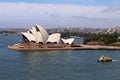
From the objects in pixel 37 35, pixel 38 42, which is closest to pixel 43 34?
pixel 37 35

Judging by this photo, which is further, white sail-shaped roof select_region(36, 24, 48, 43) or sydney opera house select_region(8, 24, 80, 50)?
white sail-shaped roof select_region(36, 24, 48, 43)

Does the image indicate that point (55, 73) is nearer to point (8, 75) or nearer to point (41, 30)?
point (8, 75)

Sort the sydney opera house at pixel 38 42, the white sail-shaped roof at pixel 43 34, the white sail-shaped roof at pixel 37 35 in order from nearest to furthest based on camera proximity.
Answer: the sydney opera house at pixel 38 42
the white sail-shaped roof at pixel 43 34
the white sail-shaped roof at pixel 37 35

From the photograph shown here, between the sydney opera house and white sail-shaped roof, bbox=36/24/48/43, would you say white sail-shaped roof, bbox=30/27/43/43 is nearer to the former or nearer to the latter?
the sydney opera house

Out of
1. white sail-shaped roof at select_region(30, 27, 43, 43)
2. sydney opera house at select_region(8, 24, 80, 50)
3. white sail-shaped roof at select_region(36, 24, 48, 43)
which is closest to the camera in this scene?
sydney opera house at select_region(8, 24, 80, 50)

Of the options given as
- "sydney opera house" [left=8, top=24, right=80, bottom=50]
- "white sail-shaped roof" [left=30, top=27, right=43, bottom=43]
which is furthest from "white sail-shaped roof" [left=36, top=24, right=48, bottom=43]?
"white sail-shaped roof" [left=30, top=27, right=43, bottom=43]

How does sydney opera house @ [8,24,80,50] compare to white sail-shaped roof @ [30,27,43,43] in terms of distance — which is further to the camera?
white sail-shaped roof @ [30,27,43,43]

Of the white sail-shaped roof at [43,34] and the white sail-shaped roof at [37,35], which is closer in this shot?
the white sail-shaped roof at [43,34]

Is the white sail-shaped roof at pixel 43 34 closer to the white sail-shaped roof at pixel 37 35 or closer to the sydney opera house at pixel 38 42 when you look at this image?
the sydney opera house at pixel 38 42

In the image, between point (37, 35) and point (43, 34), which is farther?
point (43, 34)

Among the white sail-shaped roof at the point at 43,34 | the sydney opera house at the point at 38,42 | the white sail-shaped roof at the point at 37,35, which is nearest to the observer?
the sydney opera house at the point at 38,42

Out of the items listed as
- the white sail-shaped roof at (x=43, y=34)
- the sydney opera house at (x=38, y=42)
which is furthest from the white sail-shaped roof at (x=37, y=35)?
the white sail-shaped roof at (x=43, y=34)

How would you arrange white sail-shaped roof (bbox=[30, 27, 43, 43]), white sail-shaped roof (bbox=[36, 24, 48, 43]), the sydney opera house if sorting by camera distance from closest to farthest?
the sydney opera house
white sail-shaped roof (bbox=[36, 24, 48, 43])
white sail-shaped roof (bbox=[30, 27, 43, 43])

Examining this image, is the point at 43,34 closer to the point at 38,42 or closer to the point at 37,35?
the point at 37,35
